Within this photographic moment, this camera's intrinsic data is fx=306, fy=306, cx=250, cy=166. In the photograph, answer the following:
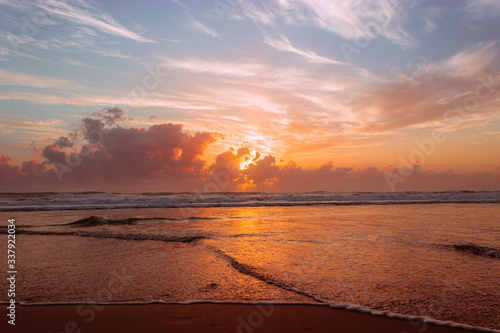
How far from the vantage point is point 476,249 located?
699 cm

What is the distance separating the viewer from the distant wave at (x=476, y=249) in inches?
258

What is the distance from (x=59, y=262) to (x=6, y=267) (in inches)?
36.5

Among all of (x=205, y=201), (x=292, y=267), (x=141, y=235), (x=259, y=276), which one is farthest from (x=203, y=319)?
(x=205, y=201)

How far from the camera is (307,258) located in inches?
253

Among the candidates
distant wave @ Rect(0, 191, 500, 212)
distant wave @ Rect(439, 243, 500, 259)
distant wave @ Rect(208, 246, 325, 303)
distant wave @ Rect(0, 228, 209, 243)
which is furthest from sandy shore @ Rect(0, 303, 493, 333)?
distant wave @ Rect(0, 191, 500, 212)

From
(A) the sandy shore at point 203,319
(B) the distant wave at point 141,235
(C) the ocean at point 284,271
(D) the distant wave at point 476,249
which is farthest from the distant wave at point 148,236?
(D) the distant wave at point 476,249

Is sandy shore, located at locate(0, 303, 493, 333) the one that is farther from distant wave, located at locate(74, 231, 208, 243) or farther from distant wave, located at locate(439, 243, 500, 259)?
distant wave, located at locate(74, 231, 208, 243)

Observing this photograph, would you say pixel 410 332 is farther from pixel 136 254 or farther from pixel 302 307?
pixel 136 254

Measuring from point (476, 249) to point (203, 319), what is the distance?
6.57 m

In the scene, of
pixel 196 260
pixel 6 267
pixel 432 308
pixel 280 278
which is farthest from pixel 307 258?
pixel 6 267

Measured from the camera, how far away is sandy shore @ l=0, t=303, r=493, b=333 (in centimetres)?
357

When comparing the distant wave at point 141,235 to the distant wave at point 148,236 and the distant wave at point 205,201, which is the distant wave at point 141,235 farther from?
the distant wave at point 205,201

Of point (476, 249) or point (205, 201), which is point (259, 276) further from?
point (205, 201)

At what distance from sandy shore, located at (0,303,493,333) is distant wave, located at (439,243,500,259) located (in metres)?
4.18
